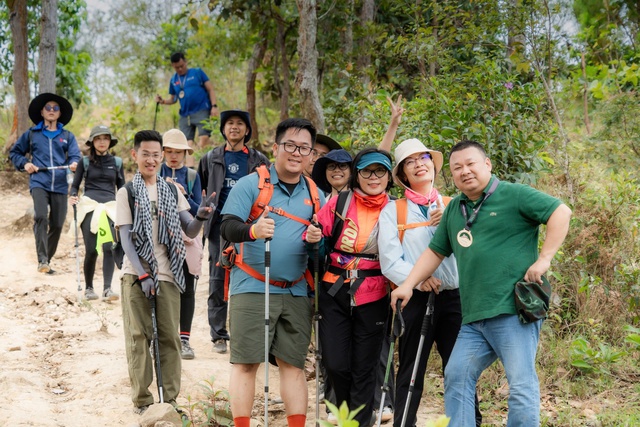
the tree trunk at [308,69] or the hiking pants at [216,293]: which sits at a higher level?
the tree trunk at [308,69]

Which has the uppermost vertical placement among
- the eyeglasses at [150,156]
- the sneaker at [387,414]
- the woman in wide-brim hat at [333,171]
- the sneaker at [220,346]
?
the eyeglasses at [150,156]

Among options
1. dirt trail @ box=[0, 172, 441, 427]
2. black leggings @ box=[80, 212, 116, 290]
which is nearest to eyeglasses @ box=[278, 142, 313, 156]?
dirt trail @ box=[0, 172, 441, 427]

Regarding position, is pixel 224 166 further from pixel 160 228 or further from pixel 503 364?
pixel 503 364

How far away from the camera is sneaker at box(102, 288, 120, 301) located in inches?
348

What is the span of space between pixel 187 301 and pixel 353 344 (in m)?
2.09

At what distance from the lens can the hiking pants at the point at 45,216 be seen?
986cm

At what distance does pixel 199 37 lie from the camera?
54.3 feet

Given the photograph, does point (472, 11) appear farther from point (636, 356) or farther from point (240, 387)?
point (240, 387)

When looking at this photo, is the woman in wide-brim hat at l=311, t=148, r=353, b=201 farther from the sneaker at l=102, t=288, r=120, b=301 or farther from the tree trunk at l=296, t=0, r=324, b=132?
the sneaker at l=102, t=288, r=120, b=301

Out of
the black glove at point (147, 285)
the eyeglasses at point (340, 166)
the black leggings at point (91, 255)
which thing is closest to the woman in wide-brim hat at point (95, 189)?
the black leggings at point (91, 255)

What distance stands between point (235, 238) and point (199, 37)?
1286cm

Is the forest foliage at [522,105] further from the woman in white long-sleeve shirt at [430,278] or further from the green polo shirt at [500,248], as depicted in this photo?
the green polo shirt at [500,248]

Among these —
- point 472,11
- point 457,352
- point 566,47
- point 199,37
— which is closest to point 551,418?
point 457,352

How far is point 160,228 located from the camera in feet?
17.6
